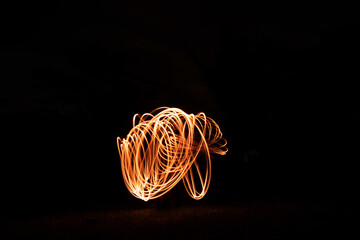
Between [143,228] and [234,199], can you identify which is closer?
[143,228]

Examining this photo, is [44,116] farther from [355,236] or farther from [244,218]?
[355,236]

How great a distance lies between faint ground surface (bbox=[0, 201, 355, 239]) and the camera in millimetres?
5598

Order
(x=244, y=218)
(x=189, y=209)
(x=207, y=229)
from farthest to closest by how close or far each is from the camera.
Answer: (x=189, y=209), (x=244, y=218), (x=207, y=229)

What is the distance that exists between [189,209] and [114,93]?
574cm

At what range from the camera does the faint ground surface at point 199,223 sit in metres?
5.60

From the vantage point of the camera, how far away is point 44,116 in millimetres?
12578

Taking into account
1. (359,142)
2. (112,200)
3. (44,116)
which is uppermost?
(44,116)

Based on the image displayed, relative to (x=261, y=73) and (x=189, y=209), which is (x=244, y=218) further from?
(x=261, y=73)

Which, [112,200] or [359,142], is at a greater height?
[359,142]

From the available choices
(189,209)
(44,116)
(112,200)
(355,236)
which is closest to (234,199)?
(189,209)

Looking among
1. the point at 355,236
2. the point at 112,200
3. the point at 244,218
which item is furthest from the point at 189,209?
the point at 355,236

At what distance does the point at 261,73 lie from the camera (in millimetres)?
12000

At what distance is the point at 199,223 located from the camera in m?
6.41

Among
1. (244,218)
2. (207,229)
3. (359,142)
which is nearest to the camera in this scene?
(207,229)
